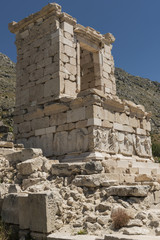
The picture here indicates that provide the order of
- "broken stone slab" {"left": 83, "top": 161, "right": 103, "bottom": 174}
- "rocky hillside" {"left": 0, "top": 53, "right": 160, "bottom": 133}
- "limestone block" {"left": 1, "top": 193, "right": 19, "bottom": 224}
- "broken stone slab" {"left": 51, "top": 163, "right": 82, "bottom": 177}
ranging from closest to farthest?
"limestone block" {"left": 1, "top": 193, "right": 19, "bottom": 224} < "broken stone slab" {"left": 83, "top": 161, "right": 103, "bottom": 174} < "broken stone slab" {"left": 51, "top": 163, "right": 82, "bottom": 177} < "rocky hillside" {"left": 0, "top": 53, "right": 160, "bottom": 133}

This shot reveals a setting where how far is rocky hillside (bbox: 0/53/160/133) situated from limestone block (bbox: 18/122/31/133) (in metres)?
26.7

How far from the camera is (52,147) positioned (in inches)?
382

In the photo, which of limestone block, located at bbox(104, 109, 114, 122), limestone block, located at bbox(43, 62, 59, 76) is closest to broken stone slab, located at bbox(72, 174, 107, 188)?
limestone block, located at bbox(104, 109, 114, 122)

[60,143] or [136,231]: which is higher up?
[60,143]

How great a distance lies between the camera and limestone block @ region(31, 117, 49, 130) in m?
10.1

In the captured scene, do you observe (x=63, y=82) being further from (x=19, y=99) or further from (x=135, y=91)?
(x=135, y=91)

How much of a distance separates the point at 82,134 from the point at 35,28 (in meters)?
5.52

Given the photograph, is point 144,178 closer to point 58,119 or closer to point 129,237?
point 58,119

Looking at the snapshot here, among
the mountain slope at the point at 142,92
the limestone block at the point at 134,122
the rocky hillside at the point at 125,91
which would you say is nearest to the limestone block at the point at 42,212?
the limestone block at the point at 134,122

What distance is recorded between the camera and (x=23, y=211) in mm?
5488

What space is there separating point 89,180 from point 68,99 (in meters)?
3.83

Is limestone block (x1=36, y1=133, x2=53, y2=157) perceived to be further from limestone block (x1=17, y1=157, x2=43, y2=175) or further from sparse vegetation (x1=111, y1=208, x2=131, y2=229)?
sparse vegetation (x1=111, y1=208, x2=131, y2=229)

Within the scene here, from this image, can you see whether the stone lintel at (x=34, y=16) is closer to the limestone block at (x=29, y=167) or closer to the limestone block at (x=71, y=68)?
the limestone block at (x=71, y=68)

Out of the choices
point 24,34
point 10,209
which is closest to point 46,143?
point 10,209
